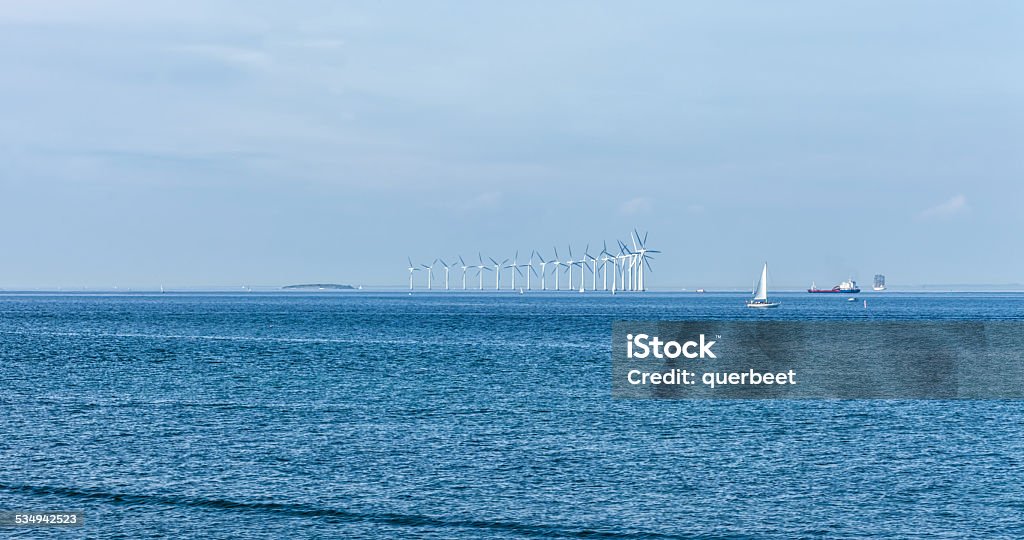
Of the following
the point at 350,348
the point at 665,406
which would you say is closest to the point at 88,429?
the point at 665,406

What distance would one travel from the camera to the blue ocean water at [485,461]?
39.8 m

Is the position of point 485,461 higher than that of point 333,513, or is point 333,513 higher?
point 485,461

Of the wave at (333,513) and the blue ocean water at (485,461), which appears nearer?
the wave at (333,513)

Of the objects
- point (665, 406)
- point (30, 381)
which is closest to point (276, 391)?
point (30, 381)

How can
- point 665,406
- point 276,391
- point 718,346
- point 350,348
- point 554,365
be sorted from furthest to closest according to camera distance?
1. point 718,346
2. point 350,348
3. point 554,365
4. point 276,391
5. point 665,406

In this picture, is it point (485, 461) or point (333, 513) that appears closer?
point (333, 513)

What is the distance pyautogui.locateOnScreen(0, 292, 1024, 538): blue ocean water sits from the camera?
39.8 metres

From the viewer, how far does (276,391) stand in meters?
81.8

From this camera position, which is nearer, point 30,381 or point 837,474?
point 837,474

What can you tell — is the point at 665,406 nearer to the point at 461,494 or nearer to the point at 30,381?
the point at 461,494

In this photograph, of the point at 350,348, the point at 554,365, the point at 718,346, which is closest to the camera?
the point at 554,365

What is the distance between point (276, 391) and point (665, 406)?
28016 millimetres

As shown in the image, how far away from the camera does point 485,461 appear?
166ft

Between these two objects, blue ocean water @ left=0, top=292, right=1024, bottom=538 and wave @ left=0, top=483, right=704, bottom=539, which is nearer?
wave @ left=0, top=483, right=704, bottom=539
